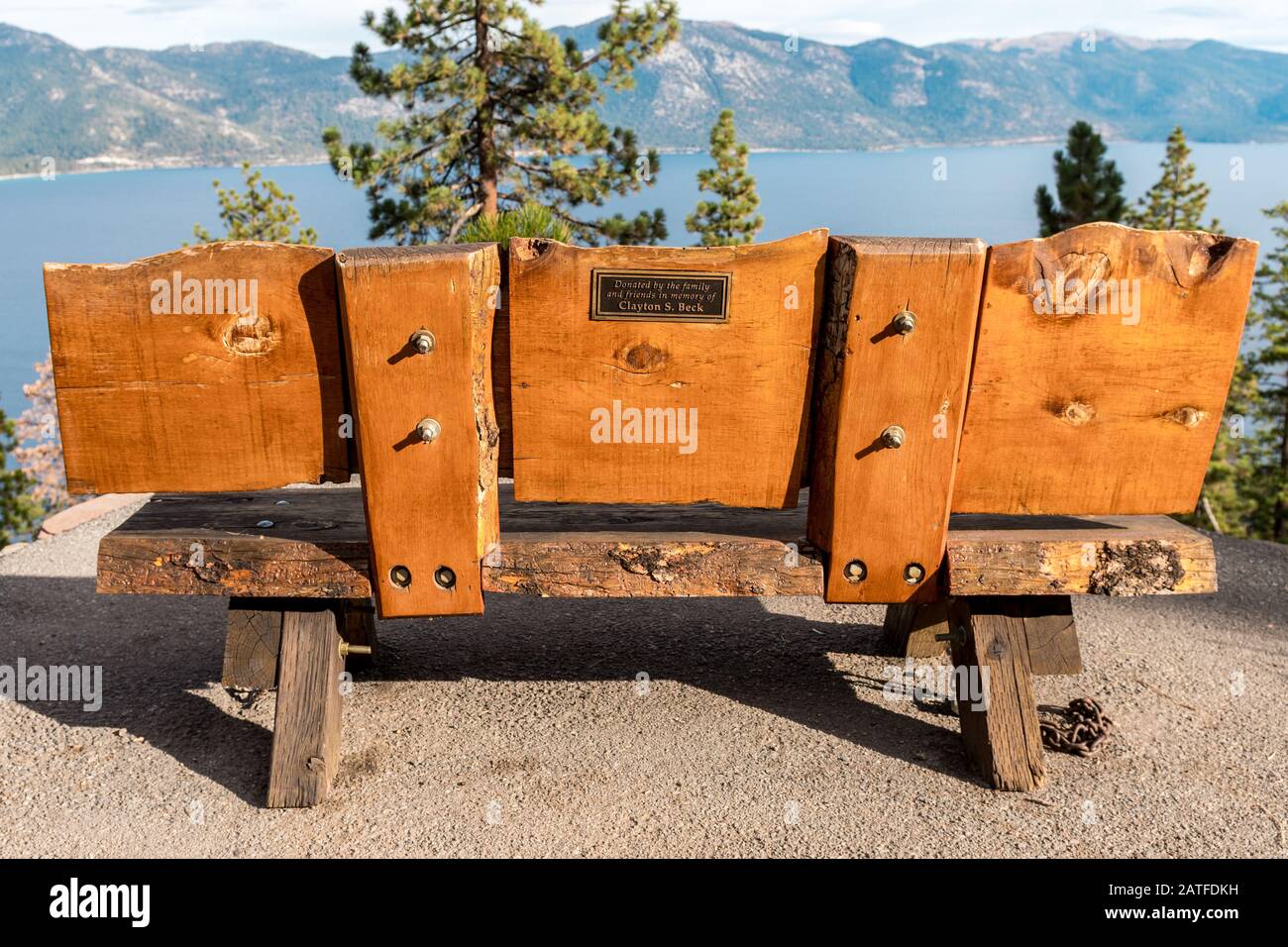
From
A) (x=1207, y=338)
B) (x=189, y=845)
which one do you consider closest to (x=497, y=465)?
(x=189, y=845)

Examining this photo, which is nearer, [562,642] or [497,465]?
[497,465]

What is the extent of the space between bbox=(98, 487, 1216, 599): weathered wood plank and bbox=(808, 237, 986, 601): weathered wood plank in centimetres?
16

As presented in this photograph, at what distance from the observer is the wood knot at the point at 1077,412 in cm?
376

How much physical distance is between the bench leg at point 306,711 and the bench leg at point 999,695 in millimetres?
2665

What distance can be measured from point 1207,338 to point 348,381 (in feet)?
10.3

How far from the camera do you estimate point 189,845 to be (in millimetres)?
3740

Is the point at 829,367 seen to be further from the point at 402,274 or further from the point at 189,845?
the point at 189,845

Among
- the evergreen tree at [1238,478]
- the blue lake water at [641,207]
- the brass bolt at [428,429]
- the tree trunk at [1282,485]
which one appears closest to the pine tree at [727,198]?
the evergreen tree at [1238,478]

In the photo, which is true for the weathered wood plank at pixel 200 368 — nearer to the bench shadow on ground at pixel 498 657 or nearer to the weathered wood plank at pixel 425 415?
the weathered wood plank at pixel 425 415

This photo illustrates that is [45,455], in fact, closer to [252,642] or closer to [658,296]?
[252,642]

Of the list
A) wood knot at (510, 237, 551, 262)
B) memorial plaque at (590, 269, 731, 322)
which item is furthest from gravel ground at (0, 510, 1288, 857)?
wood knot at (510, 237, 551, 262)

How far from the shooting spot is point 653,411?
372 centimetres

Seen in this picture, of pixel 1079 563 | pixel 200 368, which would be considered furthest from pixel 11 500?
pixel 1079 563

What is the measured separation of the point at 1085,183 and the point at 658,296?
76.1ft
